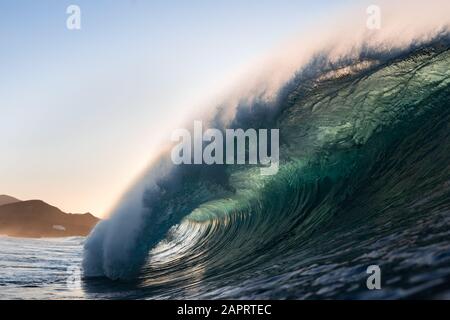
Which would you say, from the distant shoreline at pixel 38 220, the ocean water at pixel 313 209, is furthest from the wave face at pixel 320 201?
the distant shoreline at pixel 38 220

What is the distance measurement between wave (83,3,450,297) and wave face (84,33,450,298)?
0.03 meters

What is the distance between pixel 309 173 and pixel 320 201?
59.4 inches

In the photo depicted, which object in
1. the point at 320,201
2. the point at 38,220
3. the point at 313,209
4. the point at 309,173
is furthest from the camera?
the point at 38,220

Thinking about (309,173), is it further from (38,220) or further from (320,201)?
(38,220)

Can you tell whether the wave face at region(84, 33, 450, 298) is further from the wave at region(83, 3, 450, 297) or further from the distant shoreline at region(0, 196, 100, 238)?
the distant shoreline at region(0, 196, 100, 238)

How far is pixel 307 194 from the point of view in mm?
9195

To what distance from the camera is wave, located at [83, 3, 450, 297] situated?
647 centimetres

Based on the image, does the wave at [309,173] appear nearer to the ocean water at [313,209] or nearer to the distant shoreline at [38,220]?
the ocean water at [313,209]

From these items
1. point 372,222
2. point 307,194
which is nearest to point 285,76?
point 307,194

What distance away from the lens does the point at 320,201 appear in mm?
8234

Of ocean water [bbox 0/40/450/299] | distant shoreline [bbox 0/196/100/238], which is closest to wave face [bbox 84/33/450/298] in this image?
ocean water [bbox 0/40/450/299]

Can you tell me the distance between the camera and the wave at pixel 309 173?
21.2ft

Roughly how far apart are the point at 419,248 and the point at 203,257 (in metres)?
6.36

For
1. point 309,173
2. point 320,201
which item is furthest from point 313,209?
point 309,173
